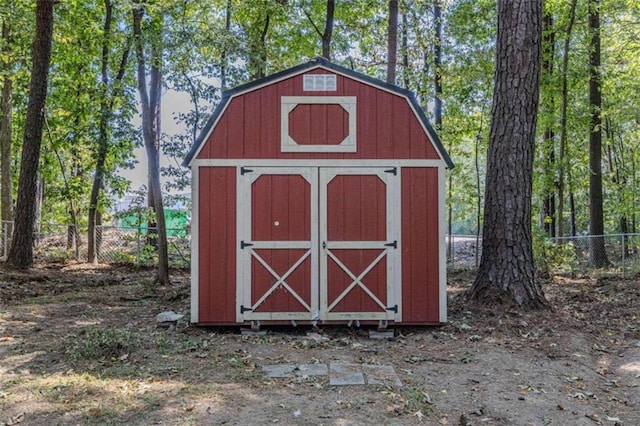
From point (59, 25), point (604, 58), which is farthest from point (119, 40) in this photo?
point (604, 58)

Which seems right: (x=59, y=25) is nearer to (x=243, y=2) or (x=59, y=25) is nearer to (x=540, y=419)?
(x=243, y=2)

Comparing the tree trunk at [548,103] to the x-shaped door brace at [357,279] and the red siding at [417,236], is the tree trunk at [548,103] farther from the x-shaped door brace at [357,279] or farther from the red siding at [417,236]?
the x-shaped door brace at [357,279]

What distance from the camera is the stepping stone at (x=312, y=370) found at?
431 cm

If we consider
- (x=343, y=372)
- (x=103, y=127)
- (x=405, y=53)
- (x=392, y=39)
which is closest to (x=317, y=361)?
(x=343, y=372)

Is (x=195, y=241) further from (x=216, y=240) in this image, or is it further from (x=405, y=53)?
(x=405, y=53)

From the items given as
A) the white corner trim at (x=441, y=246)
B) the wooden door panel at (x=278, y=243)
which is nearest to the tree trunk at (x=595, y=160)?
the white corner trim at (x=441, y=246)

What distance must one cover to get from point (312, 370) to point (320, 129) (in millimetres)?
2937

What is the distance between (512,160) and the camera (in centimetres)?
635

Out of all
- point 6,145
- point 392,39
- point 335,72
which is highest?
point 392,39

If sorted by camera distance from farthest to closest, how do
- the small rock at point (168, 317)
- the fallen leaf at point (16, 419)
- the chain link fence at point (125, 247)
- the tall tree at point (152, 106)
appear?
1. the chain link fence at point (125, 247)
2. the tall tree at point (152, 106)
3. the small rock at point (168, 317)
4. the fallen leaf at point (16, 419)

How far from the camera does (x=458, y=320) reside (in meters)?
6.12

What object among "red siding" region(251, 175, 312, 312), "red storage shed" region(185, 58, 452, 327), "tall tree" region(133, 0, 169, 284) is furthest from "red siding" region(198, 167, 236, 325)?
"tall tree" region(133, 0, 169, 284)

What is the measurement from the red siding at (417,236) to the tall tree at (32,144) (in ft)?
25.4

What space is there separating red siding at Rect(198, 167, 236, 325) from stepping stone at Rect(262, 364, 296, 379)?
5.23 ft
